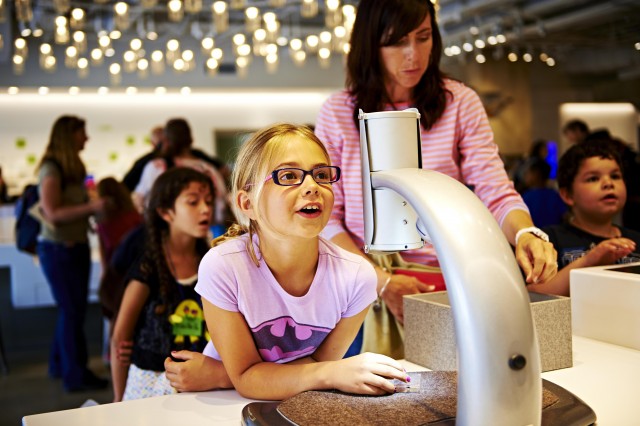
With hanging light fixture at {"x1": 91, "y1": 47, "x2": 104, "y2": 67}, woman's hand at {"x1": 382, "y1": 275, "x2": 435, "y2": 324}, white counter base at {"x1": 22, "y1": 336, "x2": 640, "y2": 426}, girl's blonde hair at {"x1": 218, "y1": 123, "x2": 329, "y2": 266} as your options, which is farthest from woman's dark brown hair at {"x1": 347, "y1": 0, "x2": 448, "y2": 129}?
hanging light fixture at {"x1": 91, "y1": 47, "x2": 104, "y2": 67}

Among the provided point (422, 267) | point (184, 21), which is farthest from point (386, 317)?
point (184, 21)

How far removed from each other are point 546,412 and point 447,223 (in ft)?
0.97

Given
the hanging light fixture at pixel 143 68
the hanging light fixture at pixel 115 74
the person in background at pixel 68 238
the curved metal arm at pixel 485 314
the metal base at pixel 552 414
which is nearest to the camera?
the curved metal arm at pixel 485 314

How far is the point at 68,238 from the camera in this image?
4.07m

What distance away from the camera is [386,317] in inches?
62.7

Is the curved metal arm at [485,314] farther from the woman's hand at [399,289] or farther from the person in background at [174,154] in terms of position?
the person in background at [174,154]

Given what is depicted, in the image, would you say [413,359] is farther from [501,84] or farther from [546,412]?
[501,84]

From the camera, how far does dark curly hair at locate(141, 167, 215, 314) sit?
222 centimetres

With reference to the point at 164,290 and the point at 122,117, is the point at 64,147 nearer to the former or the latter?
the point at 164,290

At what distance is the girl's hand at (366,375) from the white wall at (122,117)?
722 centimetres

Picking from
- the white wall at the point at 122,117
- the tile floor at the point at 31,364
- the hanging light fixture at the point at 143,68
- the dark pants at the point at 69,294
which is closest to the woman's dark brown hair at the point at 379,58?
the tile floor at the point at 31,364

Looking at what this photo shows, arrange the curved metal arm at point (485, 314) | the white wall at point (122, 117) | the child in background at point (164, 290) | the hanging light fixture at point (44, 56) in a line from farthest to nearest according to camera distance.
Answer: the white wall at point (122, 117), the hanging light fixture at point (44, 56), the child in background at point (164, 290), the curved metal arm at point (485, 314)

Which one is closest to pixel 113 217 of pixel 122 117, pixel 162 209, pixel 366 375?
pixel 162 209

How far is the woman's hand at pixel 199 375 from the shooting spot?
1158 mm
